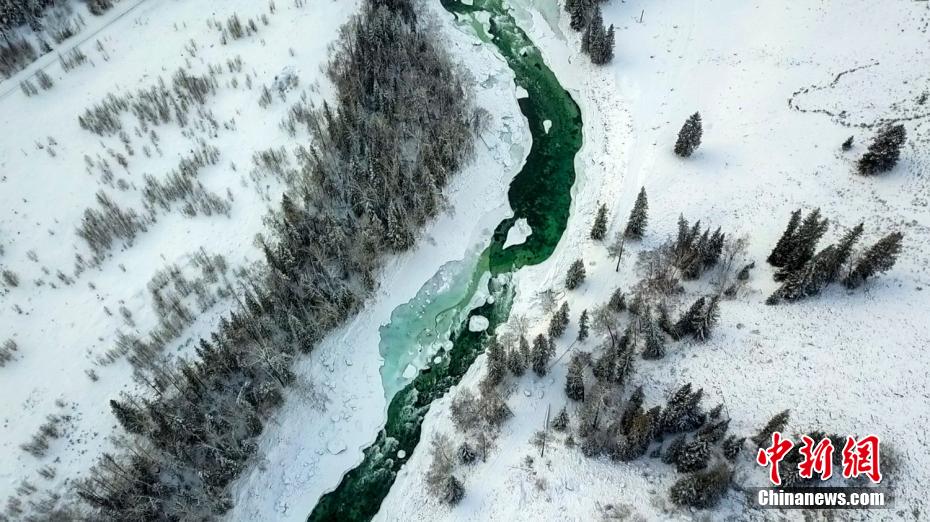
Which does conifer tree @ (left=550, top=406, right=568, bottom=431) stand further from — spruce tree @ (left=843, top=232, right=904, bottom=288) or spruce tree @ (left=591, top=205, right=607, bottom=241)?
spruce tree @ (left=843, top=232, right=904, bottom=288)

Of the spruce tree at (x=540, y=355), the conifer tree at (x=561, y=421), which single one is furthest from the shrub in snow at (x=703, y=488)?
the spruce tree at (x=540, y=355)

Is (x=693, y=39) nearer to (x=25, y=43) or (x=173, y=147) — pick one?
(x=173, y=147)

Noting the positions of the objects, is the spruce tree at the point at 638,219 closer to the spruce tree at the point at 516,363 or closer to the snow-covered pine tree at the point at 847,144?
the spruce tree at the point at 516,363

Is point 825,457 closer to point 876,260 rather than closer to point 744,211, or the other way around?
point 876,260

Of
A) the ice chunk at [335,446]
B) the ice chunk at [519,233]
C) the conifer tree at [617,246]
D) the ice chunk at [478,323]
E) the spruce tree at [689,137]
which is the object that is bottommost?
the ice chunk at [335,446]

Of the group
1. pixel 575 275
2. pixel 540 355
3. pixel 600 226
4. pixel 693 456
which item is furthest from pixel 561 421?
pixel 600 226

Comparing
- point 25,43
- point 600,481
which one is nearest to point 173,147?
point 25,43

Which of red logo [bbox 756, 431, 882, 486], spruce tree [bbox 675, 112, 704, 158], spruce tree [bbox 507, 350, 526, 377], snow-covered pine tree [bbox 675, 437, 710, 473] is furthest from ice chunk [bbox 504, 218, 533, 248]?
red logo [bbox 756, 431, 882, 486]
